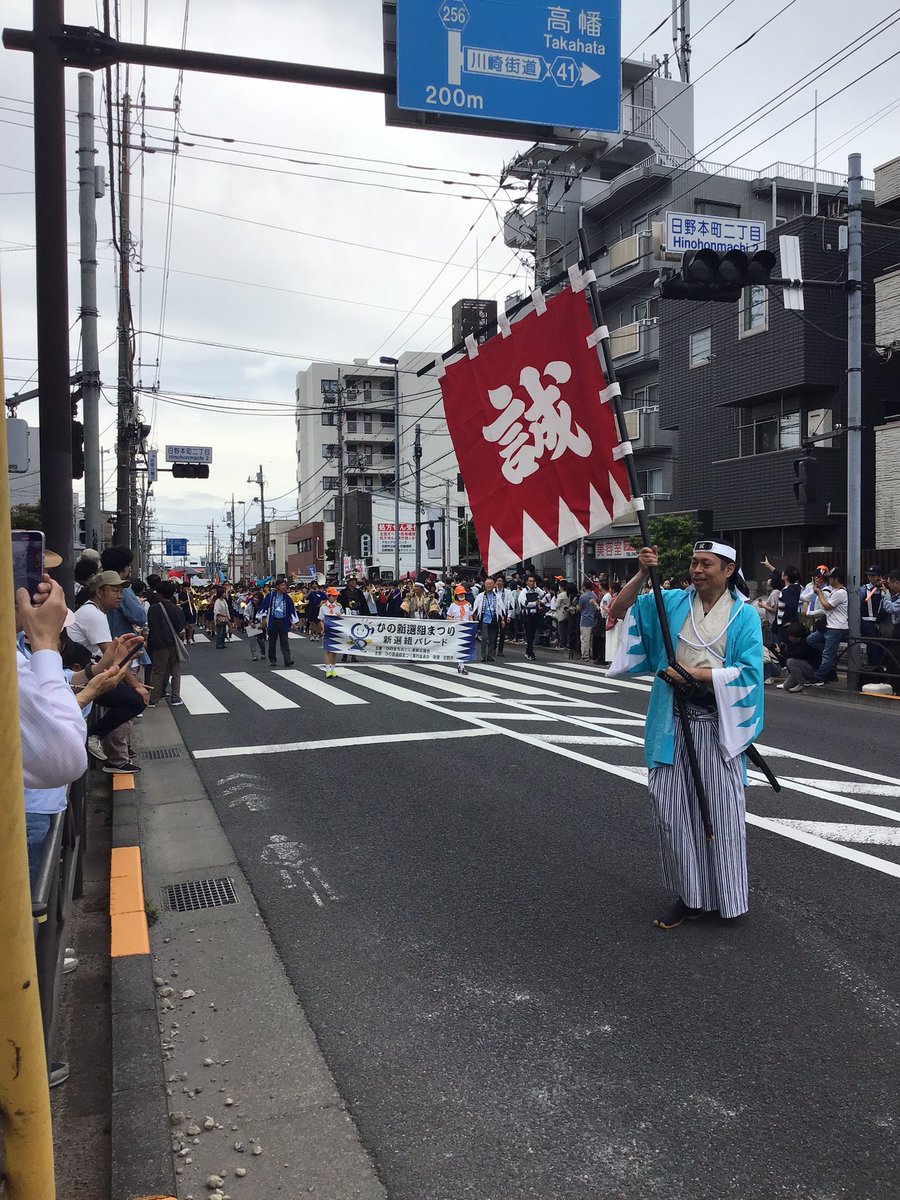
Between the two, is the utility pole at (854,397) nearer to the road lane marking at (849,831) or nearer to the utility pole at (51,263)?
the road lane marking at (849,831)

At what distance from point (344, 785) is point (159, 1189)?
527 cm

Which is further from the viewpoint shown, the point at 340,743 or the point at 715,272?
the point at 715,272

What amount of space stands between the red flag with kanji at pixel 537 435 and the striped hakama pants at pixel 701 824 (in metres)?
1.22

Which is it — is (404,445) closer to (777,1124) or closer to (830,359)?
(830,359)

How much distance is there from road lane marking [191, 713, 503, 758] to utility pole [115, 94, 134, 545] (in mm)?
13686

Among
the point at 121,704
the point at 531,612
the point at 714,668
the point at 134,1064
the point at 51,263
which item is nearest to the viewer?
the point at 134,1064

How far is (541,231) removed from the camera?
3359cm

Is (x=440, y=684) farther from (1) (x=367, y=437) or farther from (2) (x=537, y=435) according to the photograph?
(1) (x=367, y=437)

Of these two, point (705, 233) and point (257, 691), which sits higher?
point (705, 233)

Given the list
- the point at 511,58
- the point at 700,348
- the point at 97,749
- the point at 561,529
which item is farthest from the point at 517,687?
the point at 700,348

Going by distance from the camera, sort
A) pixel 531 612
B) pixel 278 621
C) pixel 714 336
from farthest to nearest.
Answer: pixel 714 336 → pixel 531 612 → pixel 278 621

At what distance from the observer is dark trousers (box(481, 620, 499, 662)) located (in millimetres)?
20547

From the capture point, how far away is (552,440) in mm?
5094

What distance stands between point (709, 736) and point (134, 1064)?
2949 millimetres
